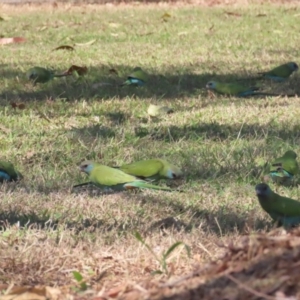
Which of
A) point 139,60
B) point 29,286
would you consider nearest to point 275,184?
→ point 29,286

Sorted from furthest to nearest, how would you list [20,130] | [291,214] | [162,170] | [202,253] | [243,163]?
1. [20,130]
2. [243,163]
3. [162,170]
4. [291,214]
5. [202,253]

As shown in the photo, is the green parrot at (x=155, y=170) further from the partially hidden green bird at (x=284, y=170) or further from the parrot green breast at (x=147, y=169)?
the partially hidden green bird at (x=284, y=170)

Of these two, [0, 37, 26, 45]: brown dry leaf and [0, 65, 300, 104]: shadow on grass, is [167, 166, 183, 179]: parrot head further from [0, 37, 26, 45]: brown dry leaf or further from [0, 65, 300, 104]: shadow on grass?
[0, 37, 26, 45]: brown dry leaf

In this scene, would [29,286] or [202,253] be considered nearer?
[29,286]

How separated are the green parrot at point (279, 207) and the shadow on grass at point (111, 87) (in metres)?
3.01

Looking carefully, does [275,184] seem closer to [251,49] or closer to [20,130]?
[20,130]

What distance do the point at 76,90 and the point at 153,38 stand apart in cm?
365

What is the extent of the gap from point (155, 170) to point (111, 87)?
2.80m

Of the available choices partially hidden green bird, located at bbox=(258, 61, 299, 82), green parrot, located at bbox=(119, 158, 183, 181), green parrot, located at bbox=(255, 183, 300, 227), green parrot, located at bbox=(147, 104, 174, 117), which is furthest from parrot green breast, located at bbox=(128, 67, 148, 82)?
green parrot, located at bbox=(255, 183, 300, 227)

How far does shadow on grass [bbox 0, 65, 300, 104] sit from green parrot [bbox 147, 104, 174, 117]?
22.7 inches

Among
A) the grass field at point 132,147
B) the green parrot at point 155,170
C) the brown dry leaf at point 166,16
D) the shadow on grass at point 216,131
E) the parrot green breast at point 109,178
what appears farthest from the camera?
the brown dry leaf at point 166,16

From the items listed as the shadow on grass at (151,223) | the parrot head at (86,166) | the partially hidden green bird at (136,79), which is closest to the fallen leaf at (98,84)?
the partially hidden green bird at (136,79)

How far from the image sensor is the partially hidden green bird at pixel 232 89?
22.4 ft

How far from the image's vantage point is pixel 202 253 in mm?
3436
